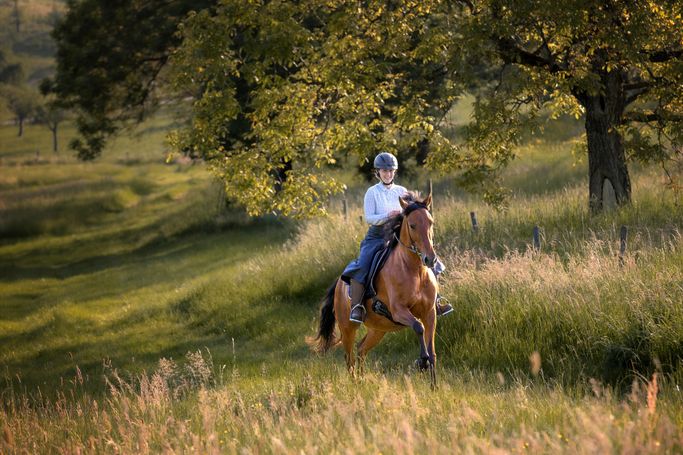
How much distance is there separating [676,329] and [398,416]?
14.5 feet

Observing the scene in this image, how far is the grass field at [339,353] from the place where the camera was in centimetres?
643

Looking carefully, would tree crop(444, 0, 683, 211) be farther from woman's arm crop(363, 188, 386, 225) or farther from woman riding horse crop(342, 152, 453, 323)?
woman's arm crop(363, 188, 386, 225)

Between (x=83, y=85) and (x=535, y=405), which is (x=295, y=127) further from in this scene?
(x=83, y=85)

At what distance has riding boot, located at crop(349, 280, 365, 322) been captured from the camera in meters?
9.62

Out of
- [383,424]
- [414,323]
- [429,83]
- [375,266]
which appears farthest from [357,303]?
[429,83]

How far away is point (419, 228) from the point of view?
855 centimetres

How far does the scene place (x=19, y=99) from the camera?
10744cm

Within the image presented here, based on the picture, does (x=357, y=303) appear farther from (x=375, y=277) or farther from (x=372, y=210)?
(x=372, y=210)

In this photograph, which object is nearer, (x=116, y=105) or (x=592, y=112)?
(x=592, y=112)

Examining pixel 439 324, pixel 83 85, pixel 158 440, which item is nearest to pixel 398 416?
pixel 158 440

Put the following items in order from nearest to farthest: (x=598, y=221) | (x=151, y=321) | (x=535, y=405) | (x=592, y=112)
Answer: (x=535, y=405) < (x=598, y=221) < (x=592, y=112) < (x=151, y=321)

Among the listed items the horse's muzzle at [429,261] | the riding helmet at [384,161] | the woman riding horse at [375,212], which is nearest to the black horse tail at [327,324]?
the woman riding horse at [375,212]

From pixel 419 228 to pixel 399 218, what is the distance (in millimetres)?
815

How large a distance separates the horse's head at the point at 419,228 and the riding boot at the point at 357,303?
1014 millimetres
